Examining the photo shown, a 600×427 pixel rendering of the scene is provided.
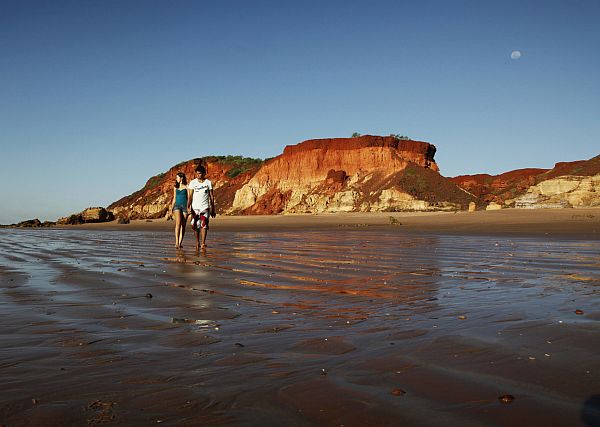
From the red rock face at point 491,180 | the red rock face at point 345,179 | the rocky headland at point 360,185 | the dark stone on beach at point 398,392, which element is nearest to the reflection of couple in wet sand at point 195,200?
the dark stone on beach at point 398,392

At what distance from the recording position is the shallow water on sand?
6.31 feet

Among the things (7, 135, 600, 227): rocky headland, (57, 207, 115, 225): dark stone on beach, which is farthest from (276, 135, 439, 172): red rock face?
(57, 207, 115, 225): dark stone on beach

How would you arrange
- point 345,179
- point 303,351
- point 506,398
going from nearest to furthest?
point 506,398 → point 303,351 → point 345,179

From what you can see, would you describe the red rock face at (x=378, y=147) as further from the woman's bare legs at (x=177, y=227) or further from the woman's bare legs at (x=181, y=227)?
the woman's bare legs at (x=177, y=227)

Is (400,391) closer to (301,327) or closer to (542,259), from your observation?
(301,327)

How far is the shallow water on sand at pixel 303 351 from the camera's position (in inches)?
75.7

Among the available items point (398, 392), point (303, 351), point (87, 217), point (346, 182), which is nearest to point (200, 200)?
point (303, 351)

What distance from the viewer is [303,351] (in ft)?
9.07

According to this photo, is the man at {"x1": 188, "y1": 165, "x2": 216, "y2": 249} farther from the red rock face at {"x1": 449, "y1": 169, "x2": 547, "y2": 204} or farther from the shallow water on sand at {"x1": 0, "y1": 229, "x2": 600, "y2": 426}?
the red rock face at {"x1": 449, "y1": 169, "x2": 547, "y2": 204}

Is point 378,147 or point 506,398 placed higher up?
point 378,147

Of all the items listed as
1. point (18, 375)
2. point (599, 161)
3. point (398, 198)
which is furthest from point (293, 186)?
point (18, 375)

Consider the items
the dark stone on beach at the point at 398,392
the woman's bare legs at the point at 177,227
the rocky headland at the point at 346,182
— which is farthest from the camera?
the rocky headland at the point at 346,182

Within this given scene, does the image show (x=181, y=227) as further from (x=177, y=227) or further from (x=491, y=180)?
(x=491, y=180)

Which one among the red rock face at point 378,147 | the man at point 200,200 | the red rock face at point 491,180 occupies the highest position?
the red rock face at point 378,147
